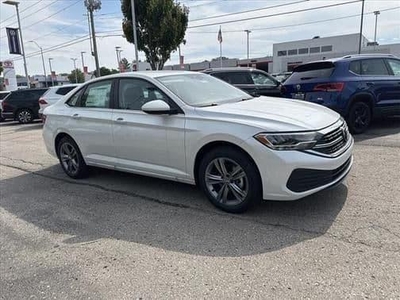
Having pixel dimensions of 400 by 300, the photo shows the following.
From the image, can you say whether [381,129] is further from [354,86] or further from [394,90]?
[354,86]

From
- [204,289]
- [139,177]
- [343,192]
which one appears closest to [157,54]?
[139,177]

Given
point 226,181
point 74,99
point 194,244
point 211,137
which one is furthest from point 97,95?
point 194,244

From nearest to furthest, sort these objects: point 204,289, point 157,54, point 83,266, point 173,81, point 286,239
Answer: point 204,289
point 83,266
point 286,239
point 173,81
point 157,54

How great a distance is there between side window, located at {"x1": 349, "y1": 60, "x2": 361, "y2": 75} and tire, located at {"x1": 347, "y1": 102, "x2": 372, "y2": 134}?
26.8 inches

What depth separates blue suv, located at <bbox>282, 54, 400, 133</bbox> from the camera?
7477 mm

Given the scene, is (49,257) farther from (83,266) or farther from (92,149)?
(92,149)

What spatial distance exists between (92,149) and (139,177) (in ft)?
2.83

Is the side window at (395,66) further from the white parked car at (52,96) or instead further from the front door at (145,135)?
the white parked car at (52,96)

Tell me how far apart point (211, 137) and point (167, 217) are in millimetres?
1061

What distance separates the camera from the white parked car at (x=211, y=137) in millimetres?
3670

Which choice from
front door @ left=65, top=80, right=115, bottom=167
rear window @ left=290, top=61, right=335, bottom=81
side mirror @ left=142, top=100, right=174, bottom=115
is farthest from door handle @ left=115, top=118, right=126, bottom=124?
rear window @ left=290, top=61, right=335, bottom=81

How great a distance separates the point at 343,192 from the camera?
4484 millimetres

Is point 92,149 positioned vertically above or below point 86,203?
above

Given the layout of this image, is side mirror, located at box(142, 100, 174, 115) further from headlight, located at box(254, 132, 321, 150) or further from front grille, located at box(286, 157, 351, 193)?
front grille, located at box(286, 157, 351, 193)
